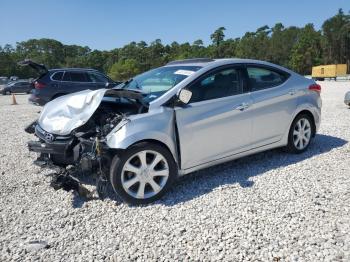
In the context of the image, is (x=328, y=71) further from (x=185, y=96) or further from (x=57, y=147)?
(x=57, y=147)

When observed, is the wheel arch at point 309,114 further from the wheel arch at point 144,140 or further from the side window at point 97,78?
the side window at point 97,78

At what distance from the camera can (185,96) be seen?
165 inches

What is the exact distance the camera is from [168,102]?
Result: 4297 mm

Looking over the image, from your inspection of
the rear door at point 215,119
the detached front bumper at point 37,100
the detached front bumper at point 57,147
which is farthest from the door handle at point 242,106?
the detached front bumper at point 37,100

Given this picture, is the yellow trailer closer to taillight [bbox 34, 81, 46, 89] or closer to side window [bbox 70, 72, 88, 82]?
side window [bbox 70, 72, 88, 82]

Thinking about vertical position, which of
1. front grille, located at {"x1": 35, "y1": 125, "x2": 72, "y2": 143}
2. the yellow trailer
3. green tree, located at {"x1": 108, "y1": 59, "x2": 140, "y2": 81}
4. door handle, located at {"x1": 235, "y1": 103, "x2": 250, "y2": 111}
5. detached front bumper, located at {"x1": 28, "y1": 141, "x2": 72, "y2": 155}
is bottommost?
the yellow trailer

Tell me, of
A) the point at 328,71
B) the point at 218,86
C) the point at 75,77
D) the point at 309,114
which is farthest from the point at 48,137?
the point at 328,71

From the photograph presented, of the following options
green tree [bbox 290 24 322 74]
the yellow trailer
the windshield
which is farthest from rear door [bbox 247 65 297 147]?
green tree [bbox 290 24 322 74]

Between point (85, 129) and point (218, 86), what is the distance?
6.12 ft

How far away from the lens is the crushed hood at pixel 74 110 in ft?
13.9

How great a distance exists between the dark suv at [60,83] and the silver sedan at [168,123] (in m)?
7.11

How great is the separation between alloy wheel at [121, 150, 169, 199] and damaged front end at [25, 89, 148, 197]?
0.27m

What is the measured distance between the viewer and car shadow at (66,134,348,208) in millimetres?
4289

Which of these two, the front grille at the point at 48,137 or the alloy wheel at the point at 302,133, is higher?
the front grille at the point at 48,137
